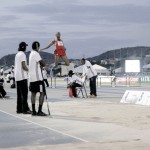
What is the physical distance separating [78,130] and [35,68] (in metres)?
3.79

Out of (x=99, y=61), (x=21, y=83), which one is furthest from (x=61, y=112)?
(x=99, y=61)

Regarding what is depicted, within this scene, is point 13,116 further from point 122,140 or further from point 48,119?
point 122,140

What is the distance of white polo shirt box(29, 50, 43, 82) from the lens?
15.2 metres

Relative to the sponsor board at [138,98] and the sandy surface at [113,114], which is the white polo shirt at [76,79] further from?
the sandy surface at [113,114]

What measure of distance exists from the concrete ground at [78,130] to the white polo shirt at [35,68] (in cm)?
109

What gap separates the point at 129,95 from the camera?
21.1 m

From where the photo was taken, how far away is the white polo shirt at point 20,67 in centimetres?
1614

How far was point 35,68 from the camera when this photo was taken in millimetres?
15320

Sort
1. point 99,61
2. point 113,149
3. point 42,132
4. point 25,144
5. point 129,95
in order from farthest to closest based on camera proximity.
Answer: point 99,61
point 129,95
point 42,132
point 25,144
point 113,149

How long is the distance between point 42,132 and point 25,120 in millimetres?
2608

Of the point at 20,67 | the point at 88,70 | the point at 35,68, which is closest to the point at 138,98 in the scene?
the point at 88,70

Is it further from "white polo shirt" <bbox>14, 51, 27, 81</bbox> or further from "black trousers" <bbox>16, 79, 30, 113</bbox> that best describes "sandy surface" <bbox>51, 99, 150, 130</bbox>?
"white polo shirt" <bbox>14, 51, 27, 81</bbox>

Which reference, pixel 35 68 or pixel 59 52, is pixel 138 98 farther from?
pixel 35 68

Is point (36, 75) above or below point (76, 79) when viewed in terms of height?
above
